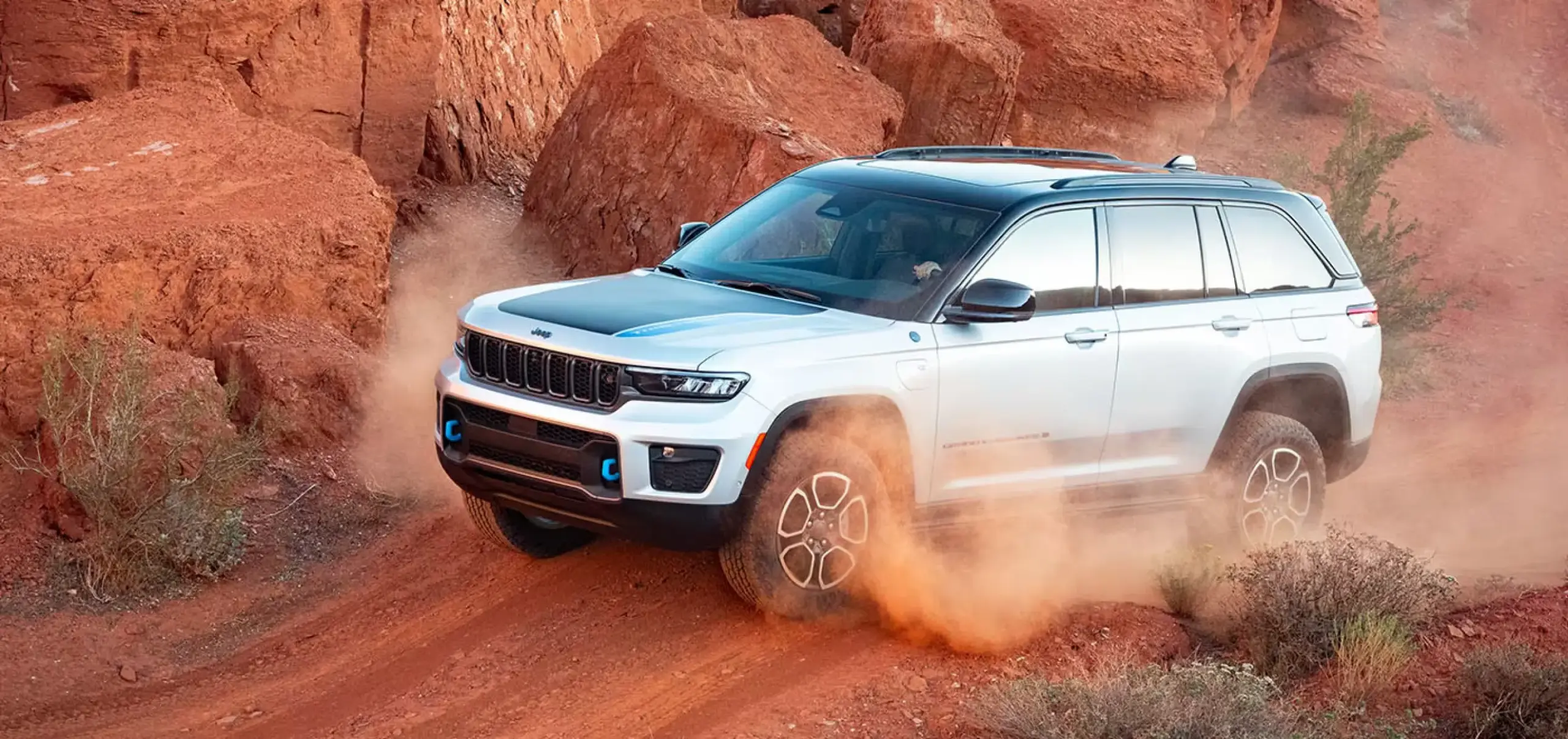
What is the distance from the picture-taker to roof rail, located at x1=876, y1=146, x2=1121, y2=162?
873cm

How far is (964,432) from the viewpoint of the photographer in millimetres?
7203

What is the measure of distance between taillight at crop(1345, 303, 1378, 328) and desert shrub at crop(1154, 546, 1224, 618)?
1.63 m

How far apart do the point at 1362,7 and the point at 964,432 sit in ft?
68.8

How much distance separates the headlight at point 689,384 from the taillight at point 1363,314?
3811mm

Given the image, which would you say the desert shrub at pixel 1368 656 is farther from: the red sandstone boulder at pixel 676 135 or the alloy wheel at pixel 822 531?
the red sandstone boulder at pixel 676 135

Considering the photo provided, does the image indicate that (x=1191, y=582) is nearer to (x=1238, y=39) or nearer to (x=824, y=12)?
(x=824, y=12)

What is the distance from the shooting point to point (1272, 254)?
28.2 feet

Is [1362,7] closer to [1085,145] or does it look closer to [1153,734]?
[1085,145]

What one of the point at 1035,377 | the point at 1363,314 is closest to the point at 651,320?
the point at 1035,377

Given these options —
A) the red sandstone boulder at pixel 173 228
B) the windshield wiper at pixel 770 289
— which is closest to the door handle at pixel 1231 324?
the windshield wiper at pixel 770 289

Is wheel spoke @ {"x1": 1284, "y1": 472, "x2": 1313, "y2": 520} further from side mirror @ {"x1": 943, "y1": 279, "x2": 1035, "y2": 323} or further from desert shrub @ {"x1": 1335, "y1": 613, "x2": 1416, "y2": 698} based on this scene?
side mirror @ {"x1": 943, "y1": 279, "x2": 1035, "y2": 323}

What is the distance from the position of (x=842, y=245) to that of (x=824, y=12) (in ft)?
41.8

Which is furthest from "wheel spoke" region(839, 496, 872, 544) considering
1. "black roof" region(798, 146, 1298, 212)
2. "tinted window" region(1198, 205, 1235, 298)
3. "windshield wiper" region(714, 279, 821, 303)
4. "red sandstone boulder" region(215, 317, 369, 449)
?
"red sandstone boulder" region(215, 317, 369, 449)

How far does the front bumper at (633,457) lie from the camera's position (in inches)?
254
